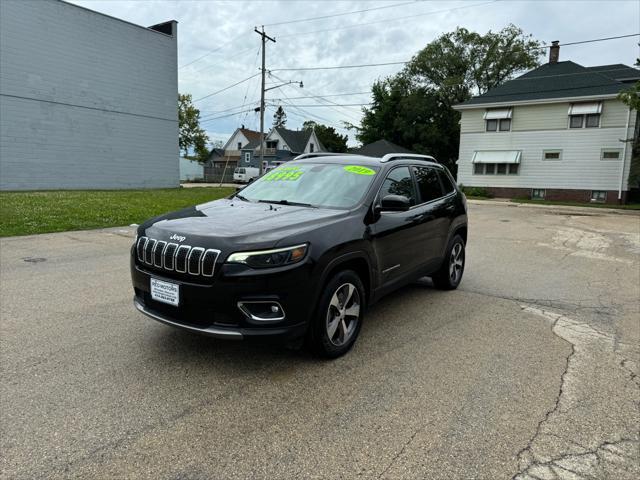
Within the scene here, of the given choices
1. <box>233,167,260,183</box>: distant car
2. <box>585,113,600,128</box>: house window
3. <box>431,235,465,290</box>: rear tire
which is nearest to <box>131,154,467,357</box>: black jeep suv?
<box>431,235,465,290</box>: rear tire

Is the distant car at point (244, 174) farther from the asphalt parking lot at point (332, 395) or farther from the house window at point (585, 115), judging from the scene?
the asphalt parking lot at point (332, 395)

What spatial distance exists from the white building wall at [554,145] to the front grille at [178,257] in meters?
30.3

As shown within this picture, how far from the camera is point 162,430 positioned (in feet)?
8.67

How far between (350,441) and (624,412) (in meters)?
1.94

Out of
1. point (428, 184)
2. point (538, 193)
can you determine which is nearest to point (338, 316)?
point (428, 184)

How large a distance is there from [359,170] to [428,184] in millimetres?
1299

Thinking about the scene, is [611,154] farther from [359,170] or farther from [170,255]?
[170,255]

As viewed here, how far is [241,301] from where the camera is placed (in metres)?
3.07

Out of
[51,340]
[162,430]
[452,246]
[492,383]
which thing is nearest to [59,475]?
[162,430]

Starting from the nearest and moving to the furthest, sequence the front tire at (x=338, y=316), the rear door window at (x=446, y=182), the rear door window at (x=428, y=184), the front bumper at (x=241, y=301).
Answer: the front bumper at (x=241, y=301), the front tire at (x=338, y=316), the rear door window at (x=428, y=184), the rear door window at (x=446, y=182)

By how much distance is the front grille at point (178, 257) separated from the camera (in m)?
3.11

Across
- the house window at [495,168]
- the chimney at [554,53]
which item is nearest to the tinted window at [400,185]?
the house window at [495,168]

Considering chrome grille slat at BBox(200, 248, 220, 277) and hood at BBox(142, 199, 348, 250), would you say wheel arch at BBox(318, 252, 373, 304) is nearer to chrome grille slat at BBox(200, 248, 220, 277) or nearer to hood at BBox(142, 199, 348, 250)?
hood at BBox(142, 199, 348, 250)

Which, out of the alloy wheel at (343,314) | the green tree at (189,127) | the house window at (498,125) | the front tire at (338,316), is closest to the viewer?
the front tire at (338,316)
